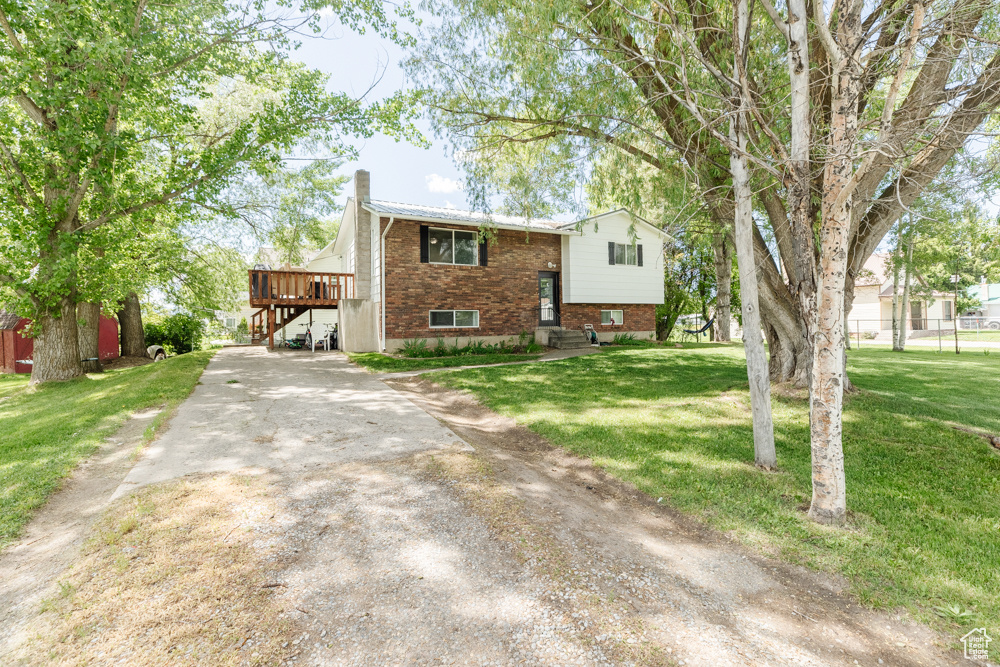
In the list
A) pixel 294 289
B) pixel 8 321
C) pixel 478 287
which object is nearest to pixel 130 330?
pixel 8 321

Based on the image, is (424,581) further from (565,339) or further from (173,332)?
(173,332)

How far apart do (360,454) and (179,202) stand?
11167 millimetres

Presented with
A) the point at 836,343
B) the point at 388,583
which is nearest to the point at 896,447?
the point at 836,343

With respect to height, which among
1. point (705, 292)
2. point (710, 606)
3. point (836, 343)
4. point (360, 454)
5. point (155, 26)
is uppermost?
point (155, 26)

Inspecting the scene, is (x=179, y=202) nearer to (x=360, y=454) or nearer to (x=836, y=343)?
(x=360, y=454)

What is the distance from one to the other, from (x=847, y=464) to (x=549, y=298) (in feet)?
43.0

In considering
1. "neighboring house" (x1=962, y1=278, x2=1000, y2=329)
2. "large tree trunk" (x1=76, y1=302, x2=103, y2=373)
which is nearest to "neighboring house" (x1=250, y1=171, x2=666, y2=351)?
"large tree trunk" (x1=76, y1=302, x2=103, y2=373)

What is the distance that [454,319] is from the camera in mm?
15094

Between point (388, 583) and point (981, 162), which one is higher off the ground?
point (981, 162)

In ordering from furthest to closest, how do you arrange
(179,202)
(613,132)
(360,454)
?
(179,202), (613,132), (360,454)

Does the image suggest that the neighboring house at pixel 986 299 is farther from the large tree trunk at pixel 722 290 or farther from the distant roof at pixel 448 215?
the distant roof at pixel 448 215

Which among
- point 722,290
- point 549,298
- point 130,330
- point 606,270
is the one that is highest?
point 606,270

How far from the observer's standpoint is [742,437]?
18.0 ft

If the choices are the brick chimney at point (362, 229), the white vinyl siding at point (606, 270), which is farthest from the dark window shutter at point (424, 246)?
the white vinyl siding at point (606, 270)
